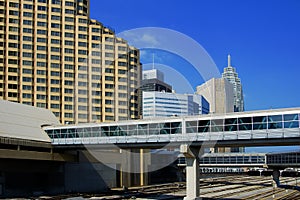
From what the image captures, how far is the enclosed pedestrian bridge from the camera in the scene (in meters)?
52.3

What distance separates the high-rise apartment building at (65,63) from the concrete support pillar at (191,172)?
285 feet

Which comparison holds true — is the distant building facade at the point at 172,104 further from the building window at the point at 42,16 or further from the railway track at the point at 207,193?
Result: the building window at the point at 42,16

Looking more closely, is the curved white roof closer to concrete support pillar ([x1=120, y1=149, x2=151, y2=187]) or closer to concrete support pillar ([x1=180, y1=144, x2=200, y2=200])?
concrete support pillar ([x1=120, y1=149, x2=151, y2=187])

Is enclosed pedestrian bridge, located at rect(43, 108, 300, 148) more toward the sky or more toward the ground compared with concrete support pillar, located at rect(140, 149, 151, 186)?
more toward the sky

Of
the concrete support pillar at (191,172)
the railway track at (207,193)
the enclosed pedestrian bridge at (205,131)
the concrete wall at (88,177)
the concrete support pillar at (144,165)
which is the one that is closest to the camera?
the enclosed pedestrian bridge at (205,131)

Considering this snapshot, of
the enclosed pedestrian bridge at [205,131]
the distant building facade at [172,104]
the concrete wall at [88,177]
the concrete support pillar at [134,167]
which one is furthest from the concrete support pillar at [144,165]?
the enclosed pedestrian bridge at [205,131]

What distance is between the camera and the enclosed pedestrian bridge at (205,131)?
5234 cm

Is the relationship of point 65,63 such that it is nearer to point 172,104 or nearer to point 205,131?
point 172,104

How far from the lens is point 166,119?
202 feet

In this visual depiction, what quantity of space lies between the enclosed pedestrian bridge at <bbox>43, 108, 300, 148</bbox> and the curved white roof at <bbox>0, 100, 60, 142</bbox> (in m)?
8.79

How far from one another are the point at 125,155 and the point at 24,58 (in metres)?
61.4

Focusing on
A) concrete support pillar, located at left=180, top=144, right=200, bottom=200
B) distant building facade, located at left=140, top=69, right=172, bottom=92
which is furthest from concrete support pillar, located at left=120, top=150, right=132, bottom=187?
distant building facade, located at left=140, top=69, right=172, bottom=92

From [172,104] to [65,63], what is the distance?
4009 cm

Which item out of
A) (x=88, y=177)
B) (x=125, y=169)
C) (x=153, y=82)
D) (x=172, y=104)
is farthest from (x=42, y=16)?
(x=88, y=177)
